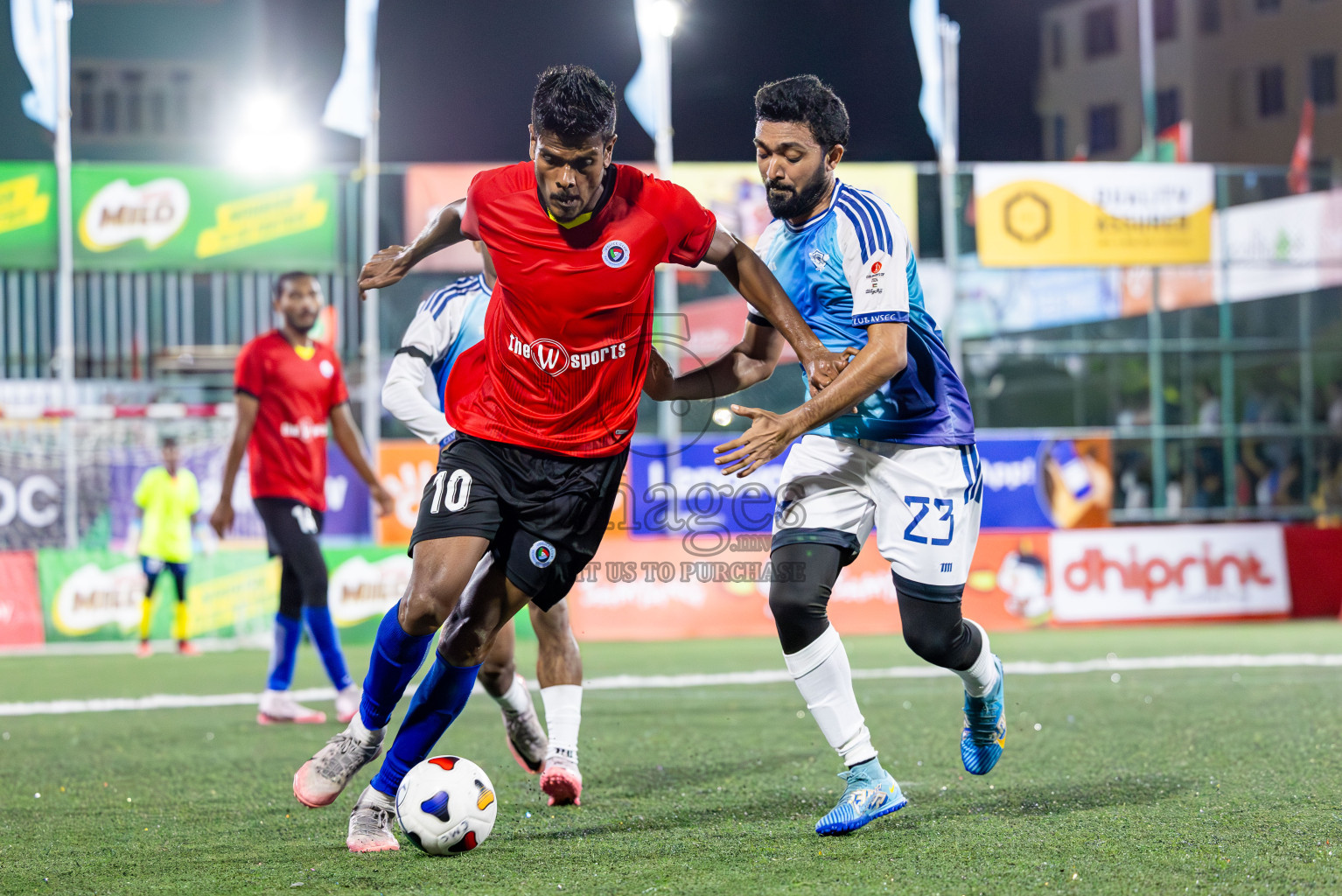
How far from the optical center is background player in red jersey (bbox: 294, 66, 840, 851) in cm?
426

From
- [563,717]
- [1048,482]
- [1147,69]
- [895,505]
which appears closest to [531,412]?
[895,505]

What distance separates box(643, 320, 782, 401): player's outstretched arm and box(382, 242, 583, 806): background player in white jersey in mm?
768

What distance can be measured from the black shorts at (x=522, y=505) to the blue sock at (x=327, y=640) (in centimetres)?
369

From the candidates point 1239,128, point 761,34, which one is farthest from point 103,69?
point 1239,128

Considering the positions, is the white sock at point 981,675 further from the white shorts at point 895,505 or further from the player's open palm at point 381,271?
the player's open palm at point 381,271

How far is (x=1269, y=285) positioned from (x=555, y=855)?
2214 cm

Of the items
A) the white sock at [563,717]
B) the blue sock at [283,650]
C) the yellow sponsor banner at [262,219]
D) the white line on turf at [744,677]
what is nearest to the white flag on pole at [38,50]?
the yellow sponsor banner at [262,219]

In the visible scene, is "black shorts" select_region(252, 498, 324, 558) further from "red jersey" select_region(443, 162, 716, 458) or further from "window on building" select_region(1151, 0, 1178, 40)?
"window on building" select_region(1151, 0, 1178, 40)

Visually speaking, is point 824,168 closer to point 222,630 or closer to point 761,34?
point 222,630

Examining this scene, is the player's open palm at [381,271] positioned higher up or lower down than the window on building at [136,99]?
lower down

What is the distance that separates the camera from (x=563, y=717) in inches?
211

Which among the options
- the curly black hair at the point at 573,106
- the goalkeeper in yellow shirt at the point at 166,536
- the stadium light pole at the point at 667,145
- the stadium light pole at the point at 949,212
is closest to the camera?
the curly black hair at the point at 573,106

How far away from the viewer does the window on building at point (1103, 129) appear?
177 feet

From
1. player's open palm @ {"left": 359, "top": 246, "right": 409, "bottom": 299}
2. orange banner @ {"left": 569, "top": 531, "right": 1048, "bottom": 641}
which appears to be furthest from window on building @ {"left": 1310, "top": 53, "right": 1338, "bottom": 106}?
player's open palm @ {"left": 359, "top": 246, "right": 409, "bottom": 299}
